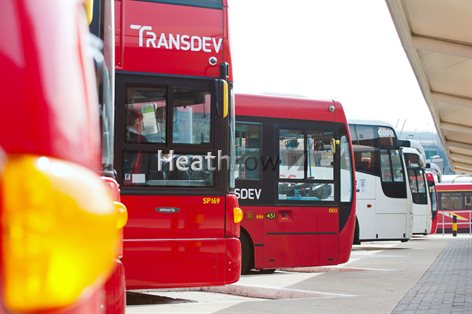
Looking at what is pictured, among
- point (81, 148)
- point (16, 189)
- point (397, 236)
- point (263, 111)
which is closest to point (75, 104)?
point (81, 148)

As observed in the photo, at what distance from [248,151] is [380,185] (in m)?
10.3

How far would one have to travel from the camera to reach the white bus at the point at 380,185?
2389 cm

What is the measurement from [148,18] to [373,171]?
16418mm

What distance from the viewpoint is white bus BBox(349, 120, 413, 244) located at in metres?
23.9

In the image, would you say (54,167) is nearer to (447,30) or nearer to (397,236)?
(447,30)

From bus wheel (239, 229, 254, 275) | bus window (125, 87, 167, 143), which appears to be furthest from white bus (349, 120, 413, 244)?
bus window (125, 87, 167, 143)

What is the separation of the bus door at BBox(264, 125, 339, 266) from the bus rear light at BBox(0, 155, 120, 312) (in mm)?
13061

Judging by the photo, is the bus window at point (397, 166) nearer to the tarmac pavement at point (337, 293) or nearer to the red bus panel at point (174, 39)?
the tarmac pavement at point (337, 293)

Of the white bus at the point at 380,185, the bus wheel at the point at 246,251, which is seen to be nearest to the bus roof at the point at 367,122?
the white bus at the point at 380,185

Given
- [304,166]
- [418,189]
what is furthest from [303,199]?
[418,189]

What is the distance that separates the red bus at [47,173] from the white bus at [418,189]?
2679 cm

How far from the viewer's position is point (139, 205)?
8.80 meters

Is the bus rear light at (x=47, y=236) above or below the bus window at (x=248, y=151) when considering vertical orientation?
below

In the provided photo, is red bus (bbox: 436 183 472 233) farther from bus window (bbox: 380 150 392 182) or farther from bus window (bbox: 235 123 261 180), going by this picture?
bus window (bbox: 235 123 261 180)
